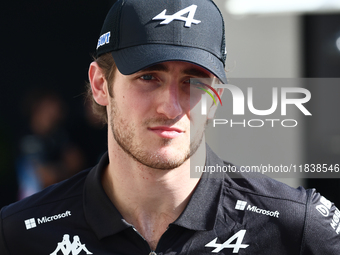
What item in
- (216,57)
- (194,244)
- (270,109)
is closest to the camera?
(194,244)

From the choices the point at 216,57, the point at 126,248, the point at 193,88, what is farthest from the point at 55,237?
the point at 216,57

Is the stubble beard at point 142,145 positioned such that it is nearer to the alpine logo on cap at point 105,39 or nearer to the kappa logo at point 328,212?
the alpine logo on cap at point 105,39

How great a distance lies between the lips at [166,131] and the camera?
73.1 inches

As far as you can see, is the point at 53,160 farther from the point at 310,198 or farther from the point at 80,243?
the point at 310,198

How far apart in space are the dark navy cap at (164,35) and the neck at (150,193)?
19.2 inches

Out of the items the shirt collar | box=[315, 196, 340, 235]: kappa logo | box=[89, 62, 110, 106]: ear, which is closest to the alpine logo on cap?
box=[89, 62, 110, 106]: ear

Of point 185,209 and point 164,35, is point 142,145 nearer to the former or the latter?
point 185,209

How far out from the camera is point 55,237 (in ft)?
6.58

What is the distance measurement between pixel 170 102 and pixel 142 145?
0.25m

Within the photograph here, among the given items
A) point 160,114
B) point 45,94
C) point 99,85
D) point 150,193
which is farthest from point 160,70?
point 45,94

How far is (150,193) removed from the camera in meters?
2.02

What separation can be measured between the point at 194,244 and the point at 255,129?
1.87 meters

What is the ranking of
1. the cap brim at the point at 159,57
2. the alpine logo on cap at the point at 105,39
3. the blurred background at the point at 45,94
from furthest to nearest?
1. the blurred background at the point at 45,94
2. the alpine logo on cap at the point at 105,39
3. the cap brim at the point at 159,57

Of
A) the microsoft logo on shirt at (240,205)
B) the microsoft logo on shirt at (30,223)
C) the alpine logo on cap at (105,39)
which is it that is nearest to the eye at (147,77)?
the alpine logo on cap at (105,39)
